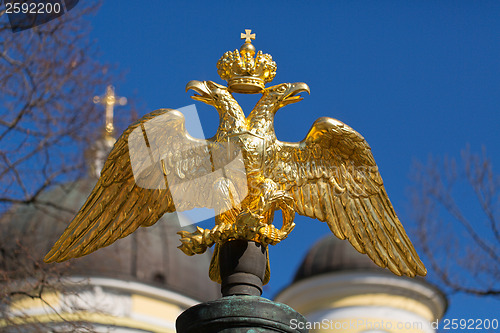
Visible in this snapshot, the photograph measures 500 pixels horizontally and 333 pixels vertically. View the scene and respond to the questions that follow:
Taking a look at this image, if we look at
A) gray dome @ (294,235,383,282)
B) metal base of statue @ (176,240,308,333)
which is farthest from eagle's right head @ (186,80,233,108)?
gray dome @ (294,235,383,282)

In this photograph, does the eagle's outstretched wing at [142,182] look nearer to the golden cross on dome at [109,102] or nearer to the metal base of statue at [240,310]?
the metal base of statue at [240,310]

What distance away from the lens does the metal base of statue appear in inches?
146

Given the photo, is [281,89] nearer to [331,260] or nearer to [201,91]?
[201,91]

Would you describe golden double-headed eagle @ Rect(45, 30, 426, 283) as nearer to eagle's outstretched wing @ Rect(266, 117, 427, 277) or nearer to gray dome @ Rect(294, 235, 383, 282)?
eagle's outstretched wing @ Rect(266, 117, 427, 277)

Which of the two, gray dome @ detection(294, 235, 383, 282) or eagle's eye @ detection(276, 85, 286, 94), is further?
gray dome @ detection(294, 235, 383, 282)

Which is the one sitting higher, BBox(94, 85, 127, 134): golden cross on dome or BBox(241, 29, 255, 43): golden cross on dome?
BBox(94, 85, 127, 134): golden cross on dome

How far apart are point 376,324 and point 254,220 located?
15266 mm

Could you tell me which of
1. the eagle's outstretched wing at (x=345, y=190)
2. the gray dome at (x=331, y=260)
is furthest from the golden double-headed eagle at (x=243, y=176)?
the gray dome at (x=331, y=260)

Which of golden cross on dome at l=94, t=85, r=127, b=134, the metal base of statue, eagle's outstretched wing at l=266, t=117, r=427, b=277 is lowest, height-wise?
the metal base of statue

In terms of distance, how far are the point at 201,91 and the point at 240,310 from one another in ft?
4.26

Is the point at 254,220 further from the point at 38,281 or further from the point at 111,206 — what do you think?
the point at 38,281

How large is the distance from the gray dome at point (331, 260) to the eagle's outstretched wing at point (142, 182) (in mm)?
15634

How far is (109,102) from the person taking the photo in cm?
1041

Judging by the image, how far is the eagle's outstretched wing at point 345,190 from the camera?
4.32m
